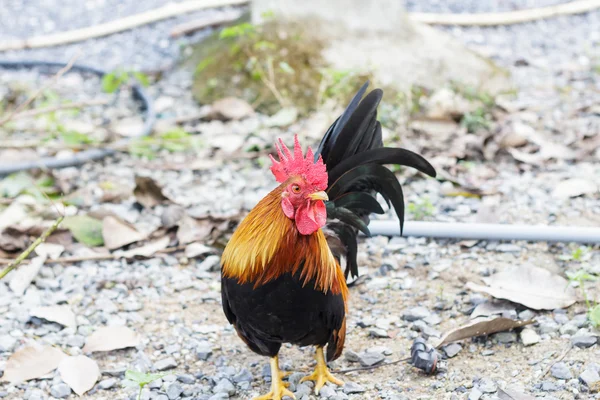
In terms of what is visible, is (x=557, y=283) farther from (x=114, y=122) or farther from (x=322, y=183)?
(x=114, y=122)

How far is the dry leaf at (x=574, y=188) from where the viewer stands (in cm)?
420

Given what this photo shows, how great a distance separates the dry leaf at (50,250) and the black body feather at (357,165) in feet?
5.49

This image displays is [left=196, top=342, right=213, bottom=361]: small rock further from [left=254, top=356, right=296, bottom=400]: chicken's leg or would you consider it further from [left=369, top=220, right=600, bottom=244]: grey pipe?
[left=369, top=220, right=600, bottom=244]: grey pipe

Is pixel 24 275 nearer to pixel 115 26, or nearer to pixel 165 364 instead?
pixel 165 364

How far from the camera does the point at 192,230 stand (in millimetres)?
4098

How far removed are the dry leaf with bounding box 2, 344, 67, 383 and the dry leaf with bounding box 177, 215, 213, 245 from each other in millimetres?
1081

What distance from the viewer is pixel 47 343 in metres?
3.22

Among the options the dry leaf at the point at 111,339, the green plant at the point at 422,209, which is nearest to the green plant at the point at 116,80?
the green plant at the point at 422,209

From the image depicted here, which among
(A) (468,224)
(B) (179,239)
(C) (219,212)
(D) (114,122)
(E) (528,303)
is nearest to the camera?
(E) (528,303)

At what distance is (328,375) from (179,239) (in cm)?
145

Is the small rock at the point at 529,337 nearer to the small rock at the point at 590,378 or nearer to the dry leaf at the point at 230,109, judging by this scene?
the small rock at the point at 590,378

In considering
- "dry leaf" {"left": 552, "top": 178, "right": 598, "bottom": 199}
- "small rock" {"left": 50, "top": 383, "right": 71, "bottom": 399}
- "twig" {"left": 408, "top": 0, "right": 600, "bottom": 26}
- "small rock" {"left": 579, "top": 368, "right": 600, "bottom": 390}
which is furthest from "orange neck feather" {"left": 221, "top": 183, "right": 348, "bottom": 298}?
"twig" {"left": 408, "top": 0, "right": 600, "bottom": 26}

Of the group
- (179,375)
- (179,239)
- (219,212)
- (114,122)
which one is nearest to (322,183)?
(179,375)

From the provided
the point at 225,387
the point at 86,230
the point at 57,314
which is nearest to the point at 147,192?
the point at 86,230
